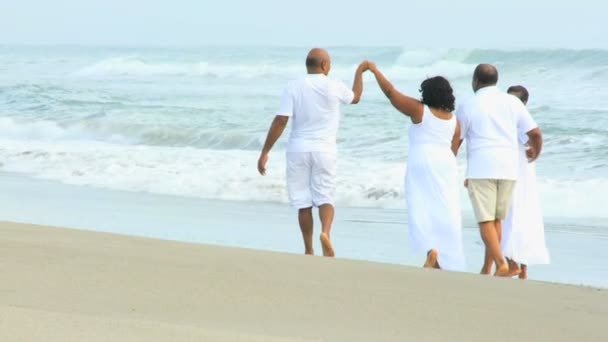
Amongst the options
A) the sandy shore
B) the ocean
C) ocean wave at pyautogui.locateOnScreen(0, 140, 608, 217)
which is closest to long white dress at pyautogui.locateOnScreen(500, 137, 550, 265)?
the ocean

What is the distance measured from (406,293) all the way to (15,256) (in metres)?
2.02

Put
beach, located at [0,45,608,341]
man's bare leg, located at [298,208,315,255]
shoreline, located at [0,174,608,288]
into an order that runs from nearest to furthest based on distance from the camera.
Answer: beach, located at [0,45,608,341], man's bare leg, located at [298,208,315,255], shoreline, located at [0,174,608,288]

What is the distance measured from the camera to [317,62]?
8.16 m

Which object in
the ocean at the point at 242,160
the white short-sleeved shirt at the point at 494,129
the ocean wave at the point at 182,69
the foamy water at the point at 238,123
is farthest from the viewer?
the ocean wave at the point at 182,69

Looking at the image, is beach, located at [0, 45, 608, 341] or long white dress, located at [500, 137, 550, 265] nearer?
beach, located at [0, 45, 608, 341]

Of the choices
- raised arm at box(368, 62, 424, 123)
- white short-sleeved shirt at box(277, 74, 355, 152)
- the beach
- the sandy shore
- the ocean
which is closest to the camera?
the sandy shore

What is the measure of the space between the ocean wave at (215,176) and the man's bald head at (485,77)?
5.03 m

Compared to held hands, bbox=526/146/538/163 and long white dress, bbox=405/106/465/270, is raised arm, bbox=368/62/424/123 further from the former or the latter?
held hands, bbox=526/146/538/163

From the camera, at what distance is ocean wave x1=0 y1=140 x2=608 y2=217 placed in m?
13.4

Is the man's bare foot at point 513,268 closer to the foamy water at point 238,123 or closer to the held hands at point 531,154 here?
the held hands at point 531,154

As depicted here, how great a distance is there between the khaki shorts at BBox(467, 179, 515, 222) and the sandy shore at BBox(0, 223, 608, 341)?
3.22 feet

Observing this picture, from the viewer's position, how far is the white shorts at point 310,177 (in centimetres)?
823

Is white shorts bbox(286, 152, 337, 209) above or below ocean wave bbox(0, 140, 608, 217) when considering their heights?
above

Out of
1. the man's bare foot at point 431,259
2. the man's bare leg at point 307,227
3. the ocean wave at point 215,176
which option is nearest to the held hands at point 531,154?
the man's bare foot at point 431,259
